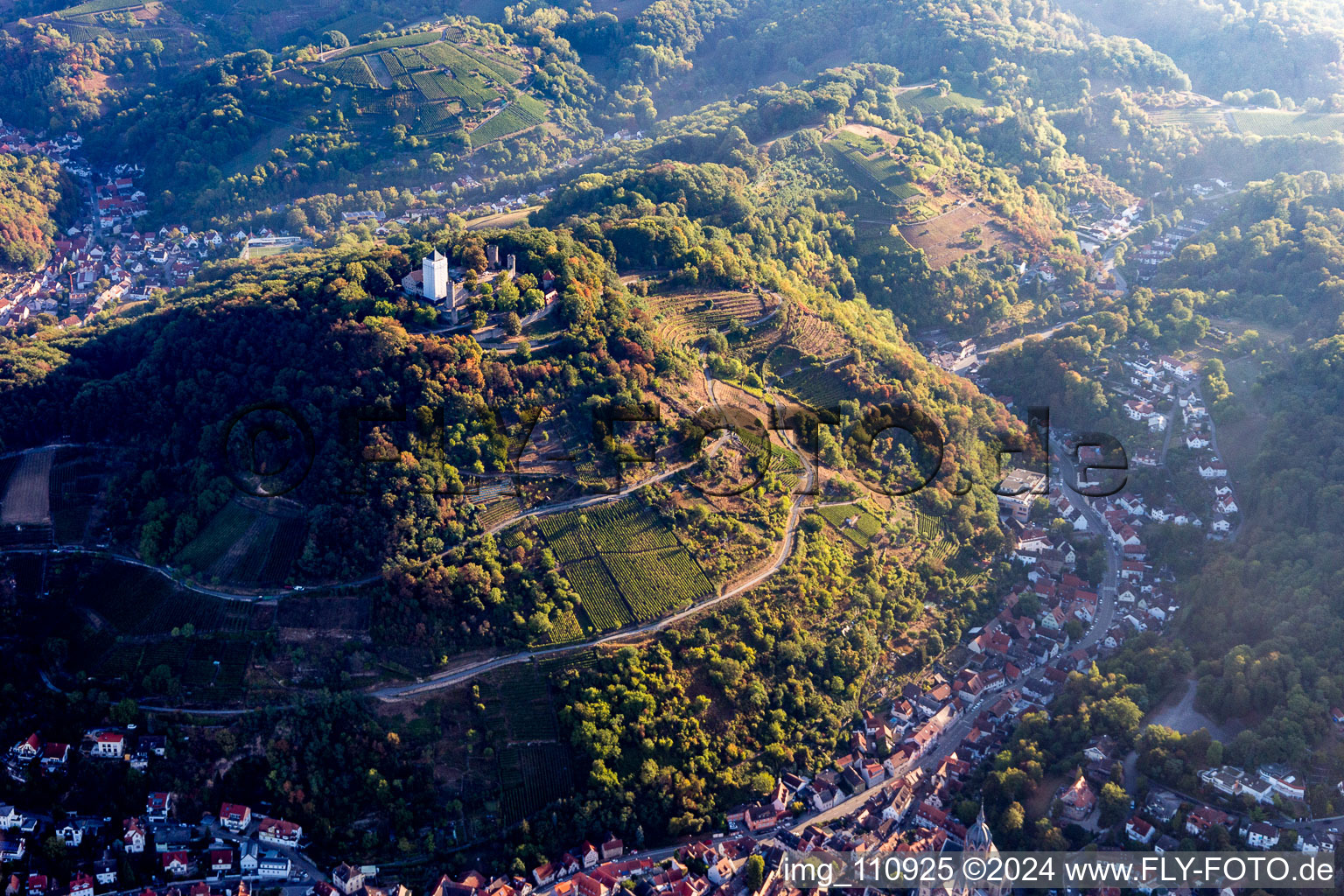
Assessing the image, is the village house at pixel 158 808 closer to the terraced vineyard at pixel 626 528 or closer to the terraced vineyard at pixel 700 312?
the terraced vineyard at pixel 626 528

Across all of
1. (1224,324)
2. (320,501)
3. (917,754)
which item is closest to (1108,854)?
(917,754)

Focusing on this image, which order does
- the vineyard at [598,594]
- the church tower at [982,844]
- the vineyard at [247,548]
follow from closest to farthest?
the church tower at [982,844] → the vineyard at [247,548] → the vineyard at [598,594]

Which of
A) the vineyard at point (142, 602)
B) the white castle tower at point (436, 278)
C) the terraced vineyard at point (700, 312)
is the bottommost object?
the vineyard at point (142, 602)

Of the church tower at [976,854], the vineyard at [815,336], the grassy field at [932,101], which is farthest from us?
the grassy field at [932,101]

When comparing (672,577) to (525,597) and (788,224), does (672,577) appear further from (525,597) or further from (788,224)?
(788,224)

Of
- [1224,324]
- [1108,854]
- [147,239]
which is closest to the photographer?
[1108,854]

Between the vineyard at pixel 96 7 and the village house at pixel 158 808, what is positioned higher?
the vineyard at pixel 96 7

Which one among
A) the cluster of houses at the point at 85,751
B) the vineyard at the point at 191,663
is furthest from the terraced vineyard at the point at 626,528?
the cluster of houses at the point at 85,751

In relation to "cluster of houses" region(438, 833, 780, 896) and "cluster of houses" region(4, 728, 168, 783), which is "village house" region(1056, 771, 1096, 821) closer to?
"cluster of houses" region(438, 833, 780, 896)
